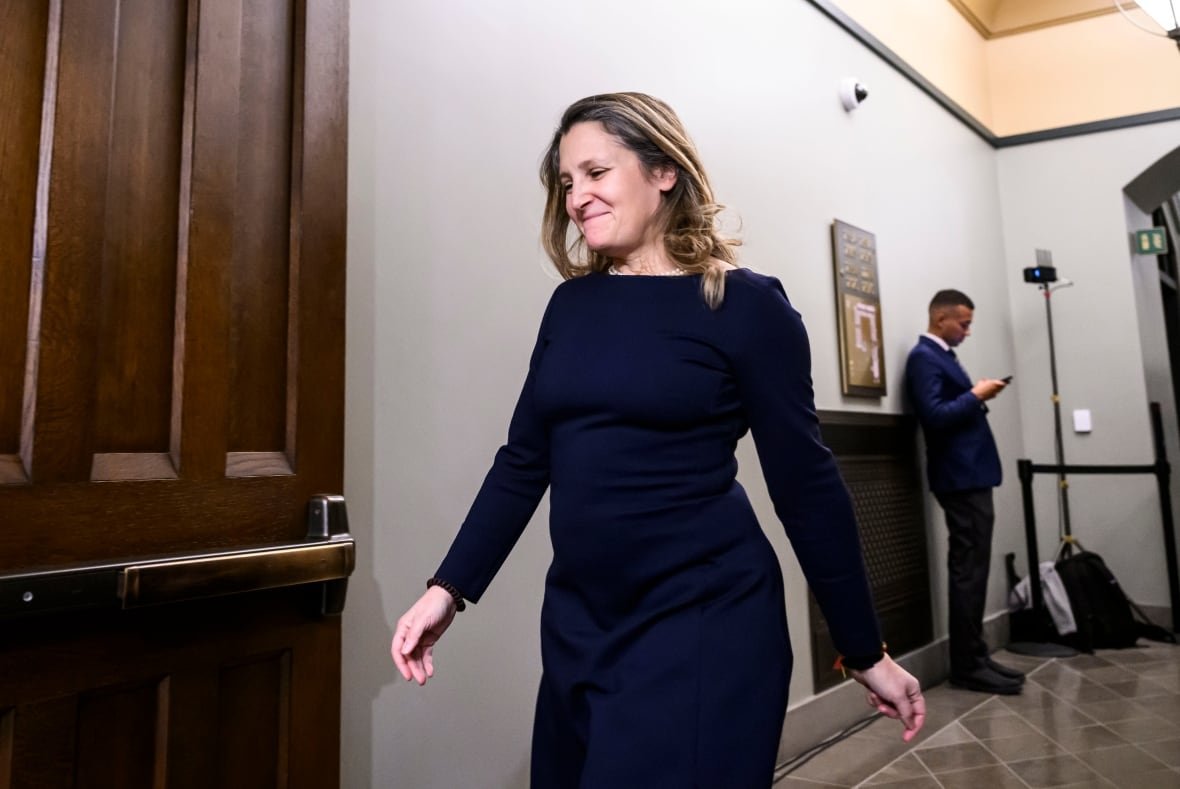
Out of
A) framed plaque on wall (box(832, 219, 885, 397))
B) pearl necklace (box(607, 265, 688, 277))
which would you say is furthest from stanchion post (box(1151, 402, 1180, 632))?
pearl necklace (box(607, 265, 688, 277))

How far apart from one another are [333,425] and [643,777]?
688mm

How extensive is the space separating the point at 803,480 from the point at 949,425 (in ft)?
8.71

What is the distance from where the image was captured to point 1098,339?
15.3ft

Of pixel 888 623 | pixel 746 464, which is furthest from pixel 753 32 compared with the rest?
pixel 888 623

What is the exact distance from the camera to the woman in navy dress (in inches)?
36.5

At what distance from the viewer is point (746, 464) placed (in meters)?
2.61

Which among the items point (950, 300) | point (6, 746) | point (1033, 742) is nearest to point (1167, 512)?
point (950, 300)

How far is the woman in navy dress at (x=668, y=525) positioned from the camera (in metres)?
0.93

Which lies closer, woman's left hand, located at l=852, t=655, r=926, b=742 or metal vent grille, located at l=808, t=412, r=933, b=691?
woman's left hand, located at l=852, t=655, r=926, b=742

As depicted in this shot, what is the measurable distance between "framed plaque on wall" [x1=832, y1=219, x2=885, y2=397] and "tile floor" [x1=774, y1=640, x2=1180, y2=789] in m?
1.22

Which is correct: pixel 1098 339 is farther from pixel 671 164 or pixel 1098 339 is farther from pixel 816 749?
pixel 671 164

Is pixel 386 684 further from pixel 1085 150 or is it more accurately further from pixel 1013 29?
pixel 1013 29

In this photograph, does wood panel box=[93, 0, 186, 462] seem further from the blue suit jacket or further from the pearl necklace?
the blue suit jacket

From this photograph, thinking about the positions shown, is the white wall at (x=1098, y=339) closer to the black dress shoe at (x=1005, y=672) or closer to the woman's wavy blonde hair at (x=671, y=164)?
the black dress shoe at (x=1005, y=672)
